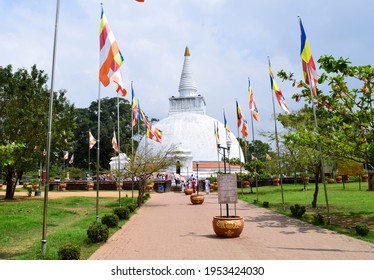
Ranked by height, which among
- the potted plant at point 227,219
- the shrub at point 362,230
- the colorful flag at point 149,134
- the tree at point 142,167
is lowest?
the shrub at point 362,230

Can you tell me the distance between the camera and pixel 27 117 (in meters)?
22.2

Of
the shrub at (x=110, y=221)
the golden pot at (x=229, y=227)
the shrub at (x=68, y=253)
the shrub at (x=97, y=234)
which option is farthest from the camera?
the shrub at (x=110, y=221)

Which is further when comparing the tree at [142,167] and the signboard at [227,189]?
the tree at [142,167]

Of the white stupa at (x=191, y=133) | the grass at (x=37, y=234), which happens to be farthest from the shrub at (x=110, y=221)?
the white stupa at (x=191, y=133)

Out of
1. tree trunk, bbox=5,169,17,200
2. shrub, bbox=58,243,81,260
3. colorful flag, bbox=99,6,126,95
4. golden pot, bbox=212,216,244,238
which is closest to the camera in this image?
shrub, bbox=58,243,81,260

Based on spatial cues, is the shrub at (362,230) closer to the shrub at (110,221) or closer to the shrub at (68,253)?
the shrub at (110,221)

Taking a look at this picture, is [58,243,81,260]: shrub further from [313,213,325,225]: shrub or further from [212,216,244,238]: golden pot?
[313,213,325,225]: shrub

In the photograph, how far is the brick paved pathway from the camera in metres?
8.55

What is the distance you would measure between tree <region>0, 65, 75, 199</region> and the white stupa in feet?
75.2

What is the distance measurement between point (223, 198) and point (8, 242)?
7.19 metres

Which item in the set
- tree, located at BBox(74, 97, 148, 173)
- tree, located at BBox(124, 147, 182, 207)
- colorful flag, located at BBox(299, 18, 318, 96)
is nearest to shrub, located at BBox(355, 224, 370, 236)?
colorful flag, located at BBox(299, 18, 318, 96)

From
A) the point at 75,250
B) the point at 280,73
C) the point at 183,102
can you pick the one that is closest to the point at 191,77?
the point at 183,102

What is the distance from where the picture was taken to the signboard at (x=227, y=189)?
38.3ft

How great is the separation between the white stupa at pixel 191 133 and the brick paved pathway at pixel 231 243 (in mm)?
33471
